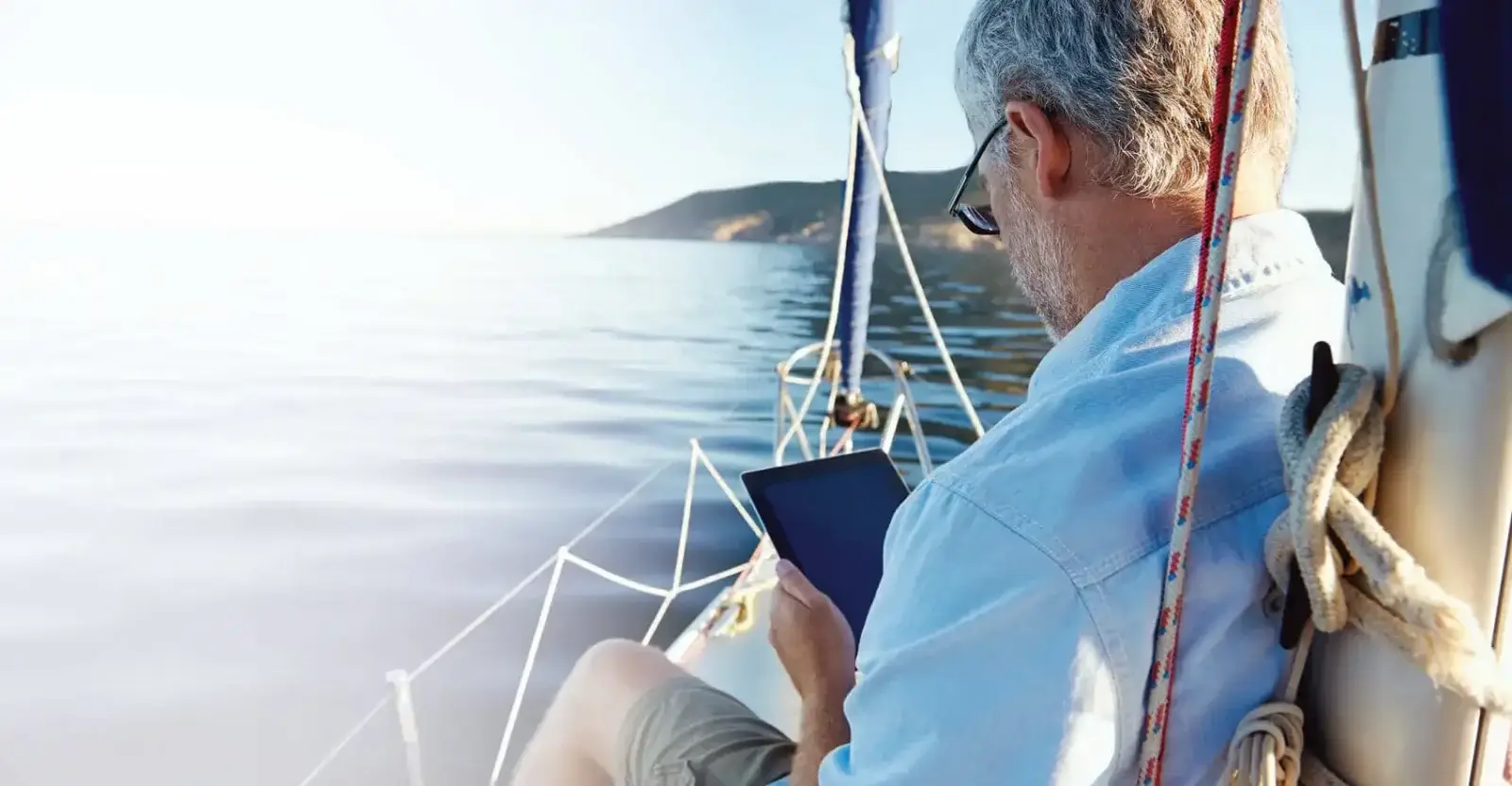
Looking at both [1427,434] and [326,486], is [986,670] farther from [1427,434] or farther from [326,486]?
[326,486]

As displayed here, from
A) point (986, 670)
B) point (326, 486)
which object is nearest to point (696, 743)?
point (986, 670)

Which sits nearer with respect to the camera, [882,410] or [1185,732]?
[1185,732]

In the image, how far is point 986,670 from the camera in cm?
42

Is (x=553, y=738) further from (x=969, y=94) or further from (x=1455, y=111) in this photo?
(x=1455, y=111)

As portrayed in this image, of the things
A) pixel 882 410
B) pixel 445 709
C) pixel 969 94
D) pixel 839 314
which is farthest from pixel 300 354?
pixel 969 94

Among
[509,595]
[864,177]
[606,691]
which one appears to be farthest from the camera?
[864,177]

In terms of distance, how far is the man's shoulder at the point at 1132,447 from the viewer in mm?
423

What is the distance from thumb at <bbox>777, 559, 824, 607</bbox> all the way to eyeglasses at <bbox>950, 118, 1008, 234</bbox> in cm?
29

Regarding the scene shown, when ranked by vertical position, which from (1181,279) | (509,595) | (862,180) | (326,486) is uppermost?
(862,180)

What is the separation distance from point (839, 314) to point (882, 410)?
402cm

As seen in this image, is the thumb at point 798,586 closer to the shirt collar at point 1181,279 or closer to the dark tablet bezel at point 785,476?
the dark tablet bezel at point 785,476

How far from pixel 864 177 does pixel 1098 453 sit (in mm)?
1317

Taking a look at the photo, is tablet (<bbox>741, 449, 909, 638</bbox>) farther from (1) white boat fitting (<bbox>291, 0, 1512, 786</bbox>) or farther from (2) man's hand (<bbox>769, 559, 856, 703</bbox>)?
(1) white boat fitting (<bbox>291, 0, 1512, 786</bbox>)

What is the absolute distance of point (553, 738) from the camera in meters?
0.98
